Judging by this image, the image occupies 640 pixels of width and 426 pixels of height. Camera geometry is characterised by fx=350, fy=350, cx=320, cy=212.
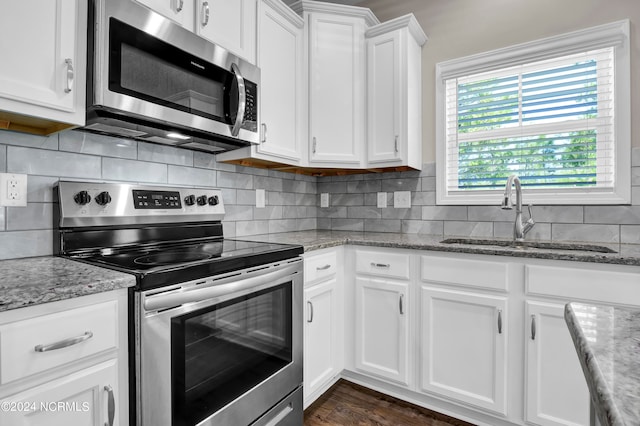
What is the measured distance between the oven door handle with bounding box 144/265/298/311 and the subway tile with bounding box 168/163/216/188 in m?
0.77

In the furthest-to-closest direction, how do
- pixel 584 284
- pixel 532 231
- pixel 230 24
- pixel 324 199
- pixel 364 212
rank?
pixel 324 199, pixel 364 212, pixel 532 231, pixel 230 24, pixel 584 284

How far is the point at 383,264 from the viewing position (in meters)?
2.01

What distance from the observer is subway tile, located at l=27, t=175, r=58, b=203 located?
134 cm

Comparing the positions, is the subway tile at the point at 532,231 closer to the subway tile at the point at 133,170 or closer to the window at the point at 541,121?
the window at the point at 541,121

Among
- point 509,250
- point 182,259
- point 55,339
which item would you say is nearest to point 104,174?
point 182,259

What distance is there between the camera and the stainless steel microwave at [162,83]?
1.24 metres

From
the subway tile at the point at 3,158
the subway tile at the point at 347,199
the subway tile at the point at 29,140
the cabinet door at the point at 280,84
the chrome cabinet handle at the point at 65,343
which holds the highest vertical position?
the cabinet door at the point at 280,84

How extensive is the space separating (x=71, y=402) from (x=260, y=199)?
5.24 ft

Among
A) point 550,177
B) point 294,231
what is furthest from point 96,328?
point 550,177

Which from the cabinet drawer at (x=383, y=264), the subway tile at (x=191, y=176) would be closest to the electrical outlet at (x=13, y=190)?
the subway tile at (x=191, y=176)

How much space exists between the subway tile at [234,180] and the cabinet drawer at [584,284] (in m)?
1.65

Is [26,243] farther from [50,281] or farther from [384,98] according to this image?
[384,98]

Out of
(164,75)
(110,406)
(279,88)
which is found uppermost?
(279,88)

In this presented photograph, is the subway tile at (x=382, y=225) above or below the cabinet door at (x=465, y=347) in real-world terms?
above
